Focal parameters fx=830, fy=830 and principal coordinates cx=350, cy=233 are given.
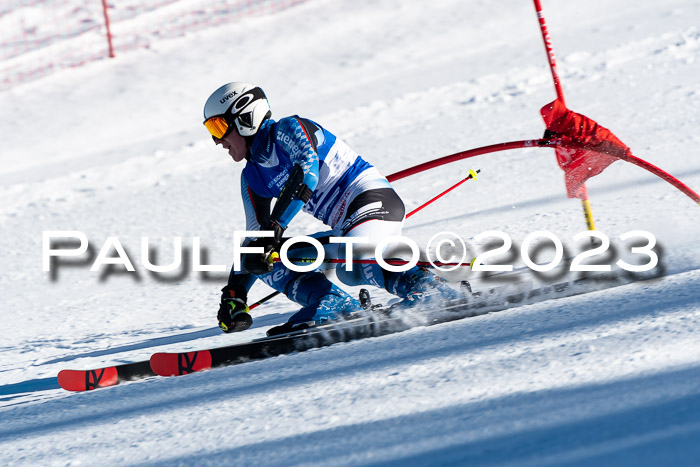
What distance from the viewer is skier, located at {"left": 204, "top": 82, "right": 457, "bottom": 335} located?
378 cm

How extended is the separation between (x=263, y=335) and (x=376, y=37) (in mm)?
9333

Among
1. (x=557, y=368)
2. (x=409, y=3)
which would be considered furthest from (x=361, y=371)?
(x=409, y=3)

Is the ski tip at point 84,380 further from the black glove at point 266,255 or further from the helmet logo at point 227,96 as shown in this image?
the helmet logo at point 227,96

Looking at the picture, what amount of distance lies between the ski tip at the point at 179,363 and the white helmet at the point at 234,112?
108cm

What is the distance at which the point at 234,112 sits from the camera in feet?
13.1

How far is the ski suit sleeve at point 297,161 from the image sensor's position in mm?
3734

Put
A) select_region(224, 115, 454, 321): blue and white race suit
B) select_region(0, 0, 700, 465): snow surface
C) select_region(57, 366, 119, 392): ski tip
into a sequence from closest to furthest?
1. select_region(0, 0, 700, 465): snow surface
2. select_region(57, 366, 119, 392): ski tip
3. select_region(224, 115, 454, 321): blue and white race suit

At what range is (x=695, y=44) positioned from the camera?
9516 mm

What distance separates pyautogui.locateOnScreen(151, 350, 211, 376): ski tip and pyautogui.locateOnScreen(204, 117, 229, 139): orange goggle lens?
107 centimetres

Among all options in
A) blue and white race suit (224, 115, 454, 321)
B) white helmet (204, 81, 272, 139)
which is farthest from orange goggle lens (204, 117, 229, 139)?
blue and white race suit (224, 115, 454, 321)

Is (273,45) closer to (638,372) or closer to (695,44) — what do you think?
(695,44)

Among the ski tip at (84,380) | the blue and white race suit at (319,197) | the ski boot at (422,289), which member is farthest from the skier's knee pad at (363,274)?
the ski tip at (84,380)

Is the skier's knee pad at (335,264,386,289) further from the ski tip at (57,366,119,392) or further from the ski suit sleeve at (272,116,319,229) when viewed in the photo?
the ski tip at (57,366,119,392)

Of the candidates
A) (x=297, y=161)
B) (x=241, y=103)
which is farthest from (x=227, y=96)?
(x=297, y=161)
